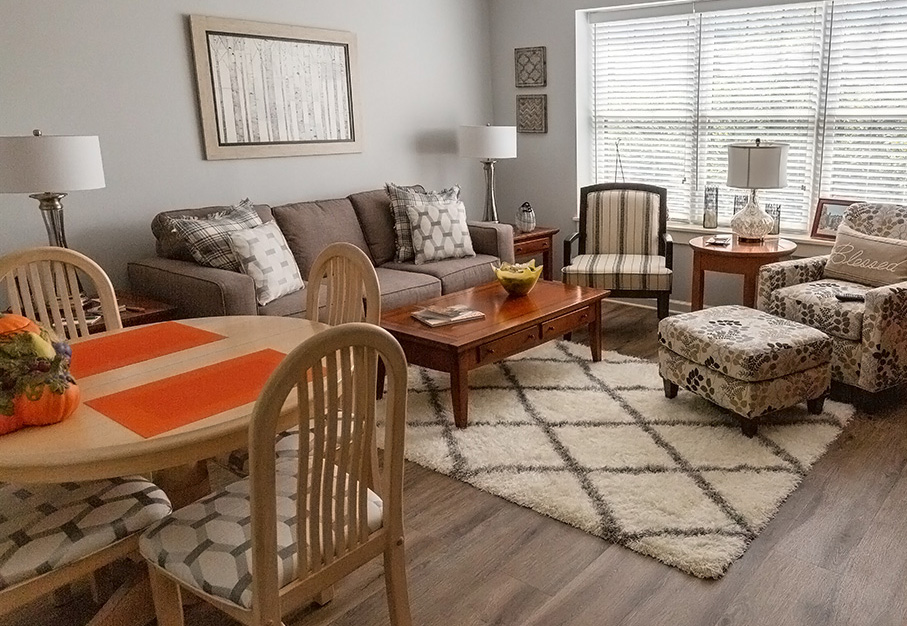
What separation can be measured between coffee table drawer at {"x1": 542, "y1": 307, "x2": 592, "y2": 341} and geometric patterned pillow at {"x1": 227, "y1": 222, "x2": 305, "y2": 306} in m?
1.30

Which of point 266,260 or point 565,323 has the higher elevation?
point 266,260

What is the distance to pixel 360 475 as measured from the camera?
1.62 metres

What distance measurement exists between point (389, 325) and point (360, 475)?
1.81 m

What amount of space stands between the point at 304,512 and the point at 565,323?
93.7 inches

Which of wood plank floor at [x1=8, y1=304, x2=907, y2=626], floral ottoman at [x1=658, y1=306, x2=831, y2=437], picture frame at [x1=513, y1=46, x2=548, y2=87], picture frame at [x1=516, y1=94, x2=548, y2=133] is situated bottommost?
wood plank floor at [x1=8, y1=304, x2=907, y2=626]

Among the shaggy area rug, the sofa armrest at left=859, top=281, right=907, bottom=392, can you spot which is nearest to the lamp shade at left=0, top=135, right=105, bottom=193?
the shaggy area rug

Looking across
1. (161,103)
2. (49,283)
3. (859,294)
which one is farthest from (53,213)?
(859,294)

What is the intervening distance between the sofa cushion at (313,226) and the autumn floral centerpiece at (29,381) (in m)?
2.46

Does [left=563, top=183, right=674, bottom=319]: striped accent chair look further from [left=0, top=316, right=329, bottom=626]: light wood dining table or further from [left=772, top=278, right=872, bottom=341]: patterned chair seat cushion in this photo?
[left=0, top=316, right=329, bottom=626]: light wood dining table

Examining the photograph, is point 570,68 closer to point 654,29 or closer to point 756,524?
point 654,29

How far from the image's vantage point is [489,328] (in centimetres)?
330

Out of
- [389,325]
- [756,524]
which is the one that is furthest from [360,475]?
[389,325]

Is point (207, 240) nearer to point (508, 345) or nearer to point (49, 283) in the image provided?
point (49, 283)

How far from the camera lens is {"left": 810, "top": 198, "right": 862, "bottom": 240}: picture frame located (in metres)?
4.27
